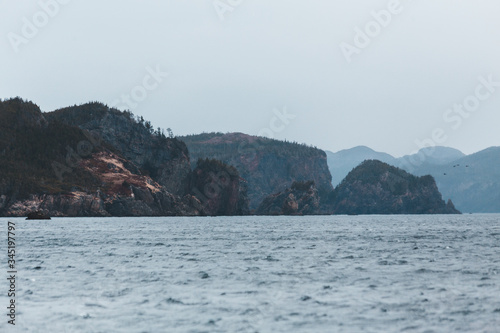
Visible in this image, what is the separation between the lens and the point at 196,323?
30.0 metres

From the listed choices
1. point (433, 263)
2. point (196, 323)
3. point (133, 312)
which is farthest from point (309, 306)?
point (433, 263)

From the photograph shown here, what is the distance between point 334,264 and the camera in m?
57.3

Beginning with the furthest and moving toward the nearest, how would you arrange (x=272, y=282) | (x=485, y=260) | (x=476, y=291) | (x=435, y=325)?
(x=485, y=260), (x=272, y=282), (x=476, y=291), (x=435, y=325)

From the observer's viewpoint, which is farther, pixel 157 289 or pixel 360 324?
pixel 157 289

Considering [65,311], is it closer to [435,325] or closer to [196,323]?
[196,323]

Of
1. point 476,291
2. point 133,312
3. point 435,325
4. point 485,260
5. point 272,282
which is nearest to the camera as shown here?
point 435,325

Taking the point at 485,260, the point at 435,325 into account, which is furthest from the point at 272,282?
the point at 485,260

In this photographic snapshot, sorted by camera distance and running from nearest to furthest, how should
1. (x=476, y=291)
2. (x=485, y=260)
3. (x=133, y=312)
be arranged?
1. (x=133, y=312)
2. (x=476, y=291)
3. (x=485, y=260)

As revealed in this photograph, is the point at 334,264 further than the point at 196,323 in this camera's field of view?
Yes

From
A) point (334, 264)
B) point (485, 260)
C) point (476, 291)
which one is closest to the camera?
point (476, 291)

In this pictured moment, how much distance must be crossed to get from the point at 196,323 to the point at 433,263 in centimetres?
3472

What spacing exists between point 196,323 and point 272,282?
597 inches

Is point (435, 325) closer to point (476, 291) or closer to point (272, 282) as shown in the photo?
point (476, 291)

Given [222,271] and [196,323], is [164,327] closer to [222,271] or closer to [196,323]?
[196,323]
